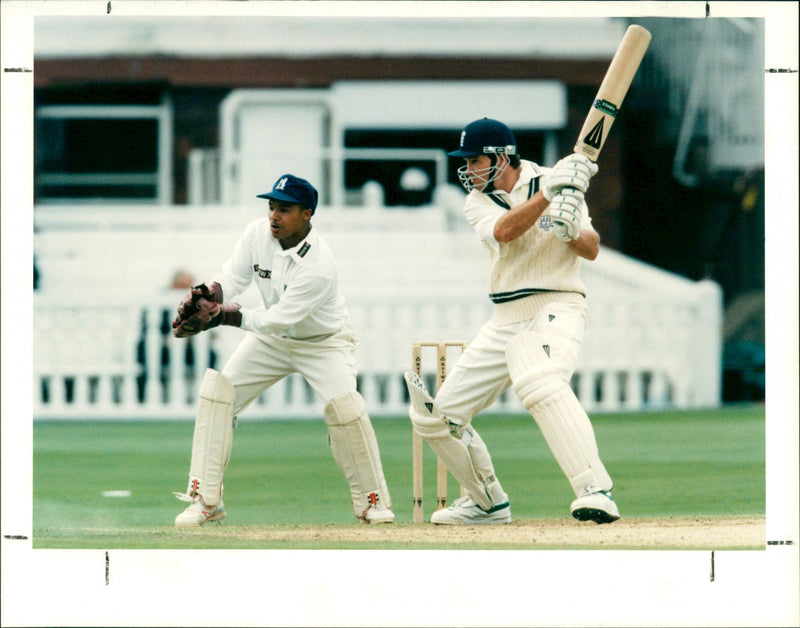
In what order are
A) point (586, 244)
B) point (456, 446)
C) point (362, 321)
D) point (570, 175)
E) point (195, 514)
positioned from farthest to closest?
point (362, 321) < point (195, 514) < point (456, 446) < point (586, 244) < point (570, 175)

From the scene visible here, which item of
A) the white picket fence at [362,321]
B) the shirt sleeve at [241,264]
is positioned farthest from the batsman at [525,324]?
the white picket fence at [362,321]

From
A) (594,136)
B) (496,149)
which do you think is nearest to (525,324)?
(496,149)

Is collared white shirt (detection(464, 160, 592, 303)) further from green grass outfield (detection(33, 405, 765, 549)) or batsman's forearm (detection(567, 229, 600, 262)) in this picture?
green grass outfield (detection(33, 405, 765, 549))

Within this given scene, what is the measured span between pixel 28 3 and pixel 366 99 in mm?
11002

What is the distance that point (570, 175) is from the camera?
205 inches

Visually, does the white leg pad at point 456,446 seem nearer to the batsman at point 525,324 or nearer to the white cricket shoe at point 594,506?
the batsman at point 525,324

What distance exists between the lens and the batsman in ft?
17.4

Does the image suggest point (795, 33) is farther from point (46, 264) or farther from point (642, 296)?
point (46, 264)

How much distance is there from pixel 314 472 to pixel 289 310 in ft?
8.46

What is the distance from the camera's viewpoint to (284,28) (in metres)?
16.0

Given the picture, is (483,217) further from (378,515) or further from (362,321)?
(362,321)

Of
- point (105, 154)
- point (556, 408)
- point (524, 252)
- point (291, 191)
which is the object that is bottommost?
point (556, 408)

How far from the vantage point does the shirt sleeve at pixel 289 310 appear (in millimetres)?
5820

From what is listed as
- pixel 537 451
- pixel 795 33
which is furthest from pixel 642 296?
pixel 795 33
